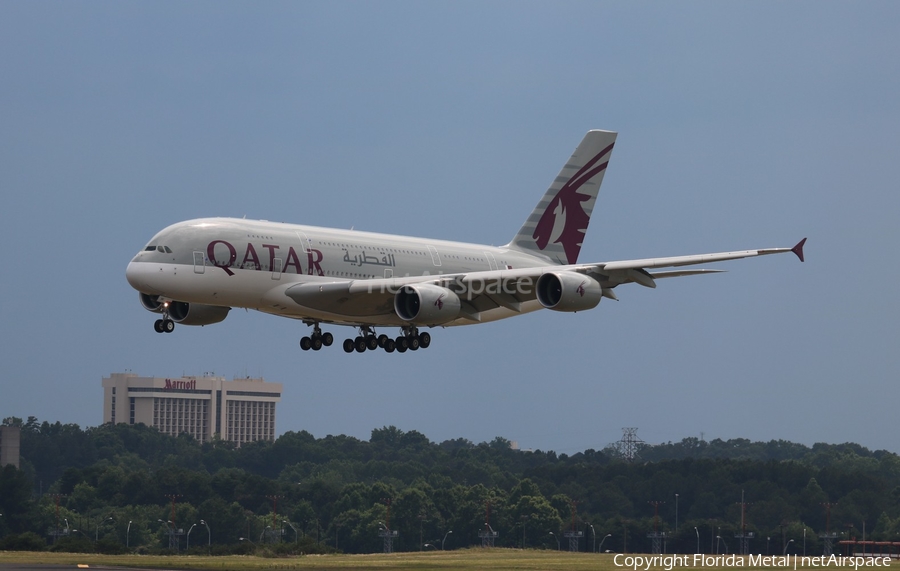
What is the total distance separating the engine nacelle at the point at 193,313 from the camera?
214 feet

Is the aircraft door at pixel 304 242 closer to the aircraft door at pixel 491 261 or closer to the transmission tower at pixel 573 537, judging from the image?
the aircraft door at pixel 491 261

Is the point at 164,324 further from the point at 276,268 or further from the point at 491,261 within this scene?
the point at 491,261

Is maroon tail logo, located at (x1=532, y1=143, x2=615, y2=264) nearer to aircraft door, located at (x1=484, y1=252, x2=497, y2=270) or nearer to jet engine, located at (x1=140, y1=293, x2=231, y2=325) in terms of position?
aircraft door, located at (x1=484, y1=252, x2=497, y2=270)

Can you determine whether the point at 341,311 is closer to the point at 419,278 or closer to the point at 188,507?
the point at 419,278

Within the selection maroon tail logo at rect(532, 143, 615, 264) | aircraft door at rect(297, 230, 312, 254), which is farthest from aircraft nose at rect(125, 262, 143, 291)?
maroon tail logo at rect(532, 143, 615, 264)

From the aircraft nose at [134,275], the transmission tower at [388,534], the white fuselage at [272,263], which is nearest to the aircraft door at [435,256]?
the white fuselage at [272,263]

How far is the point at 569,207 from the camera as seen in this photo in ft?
260

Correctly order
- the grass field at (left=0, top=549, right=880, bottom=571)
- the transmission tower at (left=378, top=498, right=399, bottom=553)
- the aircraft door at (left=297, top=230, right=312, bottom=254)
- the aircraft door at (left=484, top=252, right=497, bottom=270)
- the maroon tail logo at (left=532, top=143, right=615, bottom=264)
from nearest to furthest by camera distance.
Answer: the grass field at (left=0, top=549, right=880, bottom=571)
the aircraft door at (left=297, top=230, right=312, bottom=254)
the aircraft door at (left=484, top=252, right=497, bottom=270)
the maroon tail logo at (left=532, top=143, right=615, bottom=264)
the transmission tower at (left=378, top=498, right=399, bottom=553)

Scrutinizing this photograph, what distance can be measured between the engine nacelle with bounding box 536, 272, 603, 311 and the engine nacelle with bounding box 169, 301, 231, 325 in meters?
15.0

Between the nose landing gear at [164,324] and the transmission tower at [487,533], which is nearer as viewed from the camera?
the nose landing gear at [164,324]

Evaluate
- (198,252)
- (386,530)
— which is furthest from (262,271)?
(386,530)

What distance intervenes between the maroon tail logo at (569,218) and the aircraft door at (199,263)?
24.1 metres

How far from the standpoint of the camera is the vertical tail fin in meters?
77.9

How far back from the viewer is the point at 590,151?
80.6 m
